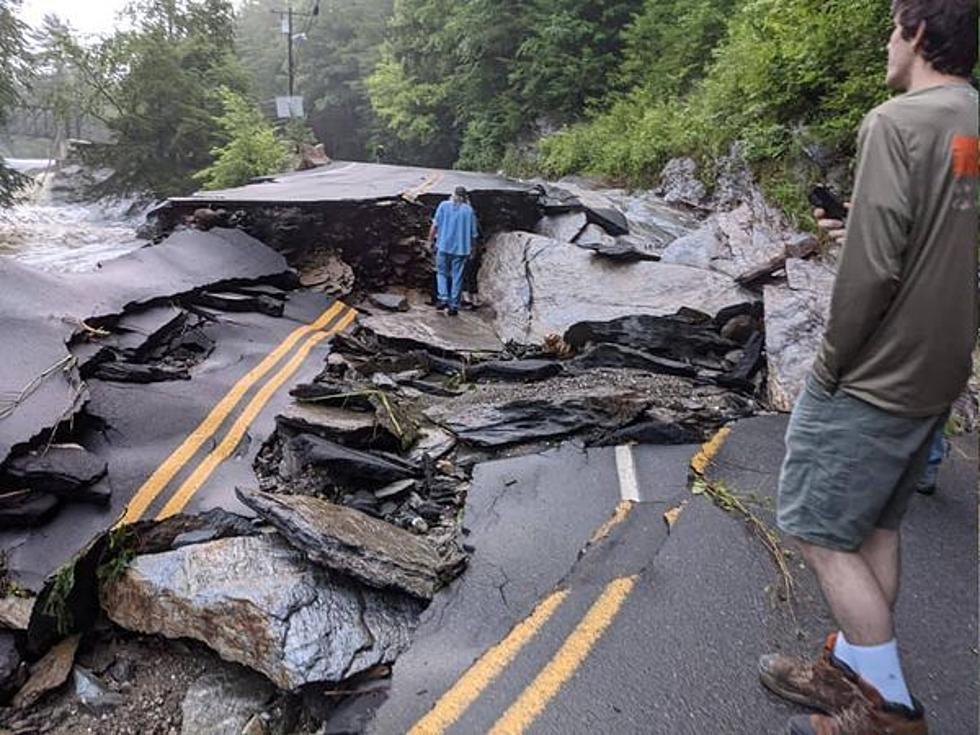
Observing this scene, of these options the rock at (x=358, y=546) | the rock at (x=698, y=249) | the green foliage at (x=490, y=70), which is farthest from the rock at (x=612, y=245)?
the green foliage at (x=490, y=70)

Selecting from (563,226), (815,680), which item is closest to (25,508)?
(815,680)

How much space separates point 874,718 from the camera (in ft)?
6.86

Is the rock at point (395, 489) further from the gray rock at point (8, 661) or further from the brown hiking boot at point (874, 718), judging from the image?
the brown hiking boot at point (874, 718)

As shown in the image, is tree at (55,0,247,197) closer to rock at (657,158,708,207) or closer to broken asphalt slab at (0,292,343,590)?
rock at (657,158,708,207)

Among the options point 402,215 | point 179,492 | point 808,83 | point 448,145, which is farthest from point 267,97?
point 179,492

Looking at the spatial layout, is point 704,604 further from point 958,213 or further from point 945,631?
point 958,213

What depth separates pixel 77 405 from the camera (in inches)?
181

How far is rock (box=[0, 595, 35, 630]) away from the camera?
10.5 ft

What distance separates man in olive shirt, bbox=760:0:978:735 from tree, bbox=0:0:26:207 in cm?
2450

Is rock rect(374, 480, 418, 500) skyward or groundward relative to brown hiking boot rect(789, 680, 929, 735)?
groundward

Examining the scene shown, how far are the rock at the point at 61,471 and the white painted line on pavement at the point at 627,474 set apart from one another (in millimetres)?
3316

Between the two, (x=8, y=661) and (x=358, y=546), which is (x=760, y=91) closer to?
(x=358, y=546)

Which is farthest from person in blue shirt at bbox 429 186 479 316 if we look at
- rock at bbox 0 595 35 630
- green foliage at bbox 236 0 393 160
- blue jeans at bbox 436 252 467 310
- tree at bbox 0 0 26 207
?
green foliage at bbox 236 0 393 160

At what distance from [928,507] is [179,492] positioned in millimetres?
4695
